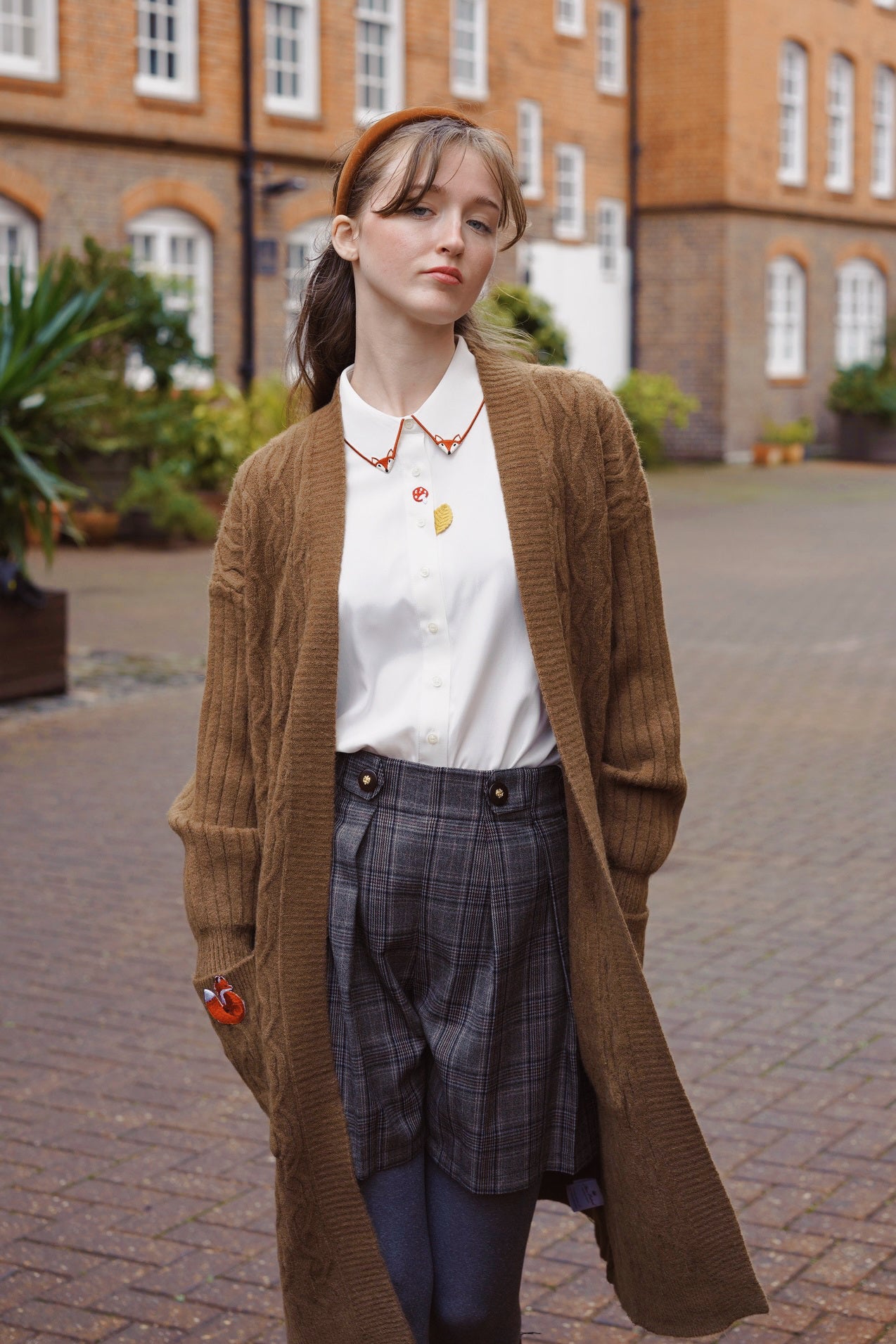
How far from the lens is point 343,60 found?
76.3 ft

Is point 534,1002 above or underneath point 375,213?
underneath

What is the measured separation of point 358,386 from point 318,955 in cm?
74

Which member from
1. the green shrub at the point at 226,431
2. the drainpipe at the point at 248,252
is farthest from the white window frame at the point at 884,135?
the green shrub at the point at 226,431

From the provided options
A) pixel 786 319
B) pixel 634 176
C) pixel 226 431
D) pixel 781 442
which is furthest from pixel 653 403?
pixel 226 431

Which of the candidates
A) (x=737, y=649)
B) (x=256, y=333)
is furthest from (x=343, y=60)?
(x=737, y=649)

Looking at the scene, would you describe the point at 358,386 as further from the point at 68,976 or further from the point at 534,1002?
the point at 68,976

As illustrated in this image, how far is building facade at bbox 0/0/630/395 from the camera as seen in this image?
19.7m

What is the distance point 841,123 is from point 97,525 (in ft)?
66.3

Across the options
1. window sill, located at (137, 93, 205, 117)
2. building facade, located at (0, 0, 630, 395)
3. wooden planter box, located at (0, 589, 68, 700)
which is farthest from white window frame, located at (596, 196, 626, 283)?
wooden planter box, located at (0, 589, 68, 700)

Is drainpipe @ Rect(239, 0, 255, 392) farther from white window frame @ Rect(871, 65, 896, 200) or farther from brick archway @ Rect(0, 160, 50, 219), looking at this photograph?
white window frame @ Rect(871, 65, 896, 200)

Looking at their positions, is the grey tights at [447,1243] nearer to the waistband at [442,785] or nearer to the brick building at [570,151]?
the waistband at [442,785]

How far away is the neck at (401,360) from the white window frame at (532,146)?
25687 millimetres

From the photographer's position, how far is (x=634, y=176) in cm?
2953

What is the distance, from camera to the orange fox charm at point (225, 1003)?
2395 millimetres
